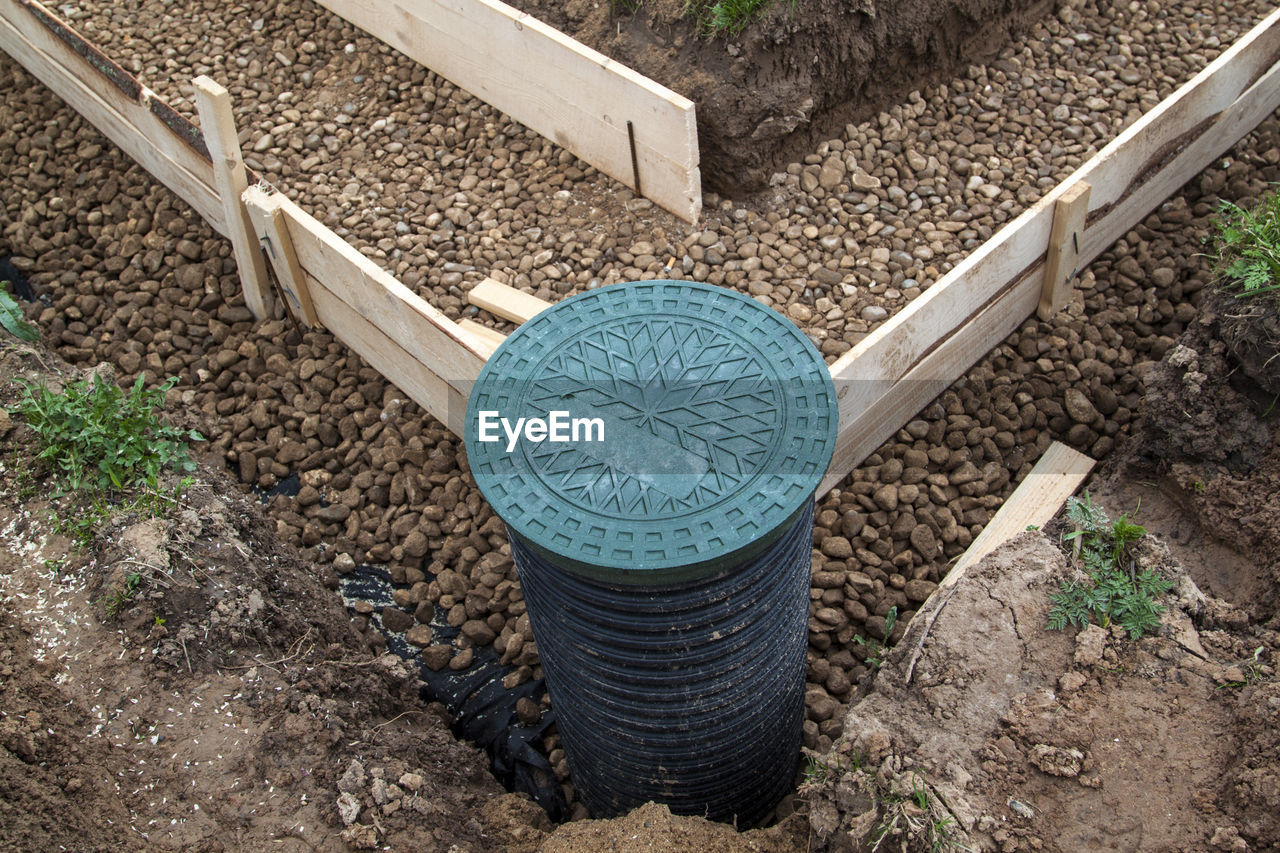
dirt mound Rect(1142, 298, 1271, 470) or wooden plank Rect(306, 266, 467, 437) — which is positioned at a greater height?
dirt mound Rect(1142, 298, 1271, 470)

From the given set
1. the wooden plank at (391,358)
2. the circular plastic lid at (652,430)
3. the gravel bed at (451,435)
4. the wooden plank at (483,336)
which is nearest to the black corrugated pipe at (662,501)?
the circular plastic lid at (652,430)

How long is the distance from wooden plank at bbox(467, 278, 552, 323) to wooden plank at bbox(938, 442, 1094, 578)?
1854 millimetres

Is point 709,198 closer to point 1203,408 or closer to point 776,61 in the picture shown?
point 776,61

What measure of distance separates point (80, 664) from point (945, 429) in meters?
3.06

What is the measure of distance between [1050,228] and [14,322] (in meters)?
4.06

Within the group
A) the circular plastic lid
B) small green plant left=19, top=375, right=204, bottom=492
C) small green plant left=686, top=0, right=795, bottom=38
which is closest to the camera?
the circular plastic lid

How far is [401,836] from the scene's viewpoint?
2863 millimetres

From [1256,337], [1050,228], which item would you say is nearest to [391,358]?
[1050,228]

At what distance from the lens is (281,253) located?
173 inches

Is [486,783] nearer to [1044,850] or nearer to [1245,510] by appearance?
[1044,850]

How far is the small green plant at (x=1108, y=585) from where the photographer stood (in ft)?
9.26

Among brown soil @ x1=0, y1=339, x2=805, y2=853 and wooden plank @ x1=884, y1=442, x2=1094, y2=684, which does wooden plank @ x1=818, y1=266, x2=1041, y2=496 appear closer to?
wooden plank @ x1=884, y1=442, x2=1094, y2=684

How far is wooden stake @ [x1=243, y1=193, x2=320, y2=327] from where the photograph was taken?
4312 millimetres

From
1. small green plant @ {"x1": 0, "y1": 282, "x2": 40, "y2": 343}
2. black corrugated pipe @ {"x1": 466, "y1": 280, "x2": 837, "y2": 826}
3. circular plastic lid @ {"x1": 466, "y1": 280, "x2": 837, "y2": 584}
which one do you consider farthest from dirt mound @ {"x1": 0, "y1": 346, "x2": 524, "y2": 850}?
circular plastic lid @ {"x1": 466, "y1": 280, "x2": 837, "y2": 584}
